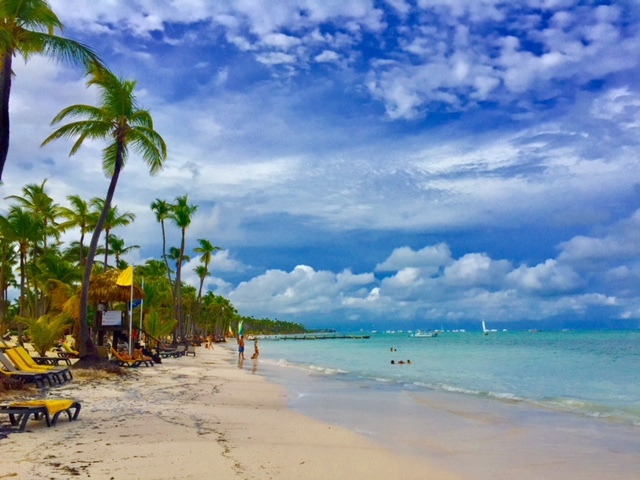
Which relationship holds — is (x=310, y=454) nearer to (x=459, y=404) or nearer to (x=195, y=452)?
(x=195, y=452)

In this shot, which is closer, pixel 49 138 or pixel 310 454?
pixel 310 454

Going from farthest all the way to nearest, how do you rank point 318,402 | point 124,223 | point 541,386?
point 124,223 → point 541,386 → point 318,402

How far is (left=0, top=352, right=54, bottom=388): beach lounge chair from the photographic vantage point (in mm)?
13164

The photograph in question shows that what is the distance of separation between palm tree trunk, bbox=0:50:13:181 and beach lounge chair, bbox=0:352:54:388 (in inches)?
190

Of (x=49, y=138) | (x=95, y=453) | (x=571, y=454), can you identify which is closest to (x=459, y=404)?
(x=571, y=454)

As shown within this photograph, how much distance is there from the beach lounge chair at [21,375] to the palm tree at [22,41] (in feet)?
15.8

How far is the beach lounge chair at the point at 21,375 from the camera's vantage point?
13.2 m

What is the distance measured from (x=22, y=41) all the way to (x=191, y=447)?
1033 cm

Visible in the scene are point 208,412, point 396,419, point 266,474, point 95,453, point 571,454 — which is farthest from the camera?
point 396,419

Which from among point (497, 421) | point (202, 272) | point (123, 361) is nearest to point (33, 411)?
point (497, 421)

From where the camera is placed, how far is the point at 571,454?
9.21 meters

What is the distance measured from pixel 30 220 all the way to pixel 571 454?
3449 centimetres

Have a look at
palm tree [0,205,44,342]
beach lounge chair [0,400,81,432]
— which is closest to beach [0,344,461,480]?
beach lounge chair [0,400,81,432]

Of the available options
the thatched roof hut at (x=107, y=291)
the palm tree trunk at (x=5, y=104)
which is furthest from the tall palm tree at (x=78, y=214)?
the palm tree trunk at (x=5, y=104)
